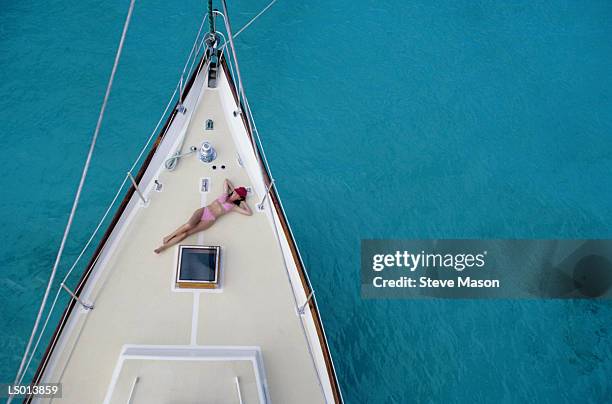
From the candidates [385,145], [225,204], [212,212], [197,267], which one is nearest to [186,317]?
[197,267]

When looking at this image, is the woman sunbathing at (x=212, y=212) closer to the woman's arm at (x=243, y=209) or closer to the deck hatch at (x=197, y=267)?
the woman's arm at (x=243, y=209)

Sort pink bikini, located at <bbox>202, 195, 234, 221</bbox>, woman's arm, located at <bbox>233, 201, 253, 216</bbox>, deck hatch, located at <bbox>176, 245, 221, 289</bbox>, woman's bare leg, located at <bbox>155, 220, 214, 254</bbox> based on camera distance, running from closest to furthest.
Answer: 1. deck hatch, located at <bbox>176, 245, 221, 289</bbox>
2. woman's bare leg, located at <bbox>155, 220, 214, 254</bbox>
3. pink bikini, located at <bbox>202, 195, 234, 221</bbox>
4. woman's arm, located at <bbox>233, 201, 253, 216</bbox>

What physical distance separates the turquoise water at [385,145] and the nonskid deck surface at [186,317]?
5.63ft

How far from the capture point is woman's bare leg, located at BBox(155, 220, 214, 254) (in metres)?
4.28

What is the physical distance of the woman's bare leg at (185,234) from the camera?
4.28 metres

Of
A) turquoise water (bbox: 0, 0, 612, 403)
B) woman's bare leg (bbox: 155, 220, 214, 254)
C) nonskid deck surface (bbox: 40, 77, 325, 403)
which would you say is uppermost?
turquoise water (bbox: 0, 0, 612, 403)

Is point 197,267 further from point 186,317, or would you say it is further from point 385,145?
point 385,145

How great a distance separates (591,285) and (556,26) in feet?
15.1

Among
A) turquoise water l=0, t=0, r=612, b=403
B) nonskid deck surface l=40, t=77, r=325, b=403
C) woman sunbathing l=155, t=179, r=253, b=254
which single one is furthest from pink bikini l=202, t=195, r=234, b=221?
turquoise water l=0, t=0, r=612, b=403

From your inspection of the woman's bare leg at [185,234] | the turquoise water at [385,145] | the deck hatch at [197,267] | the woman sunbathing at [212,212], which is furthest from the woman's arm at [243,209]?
the turquoise water at [385,145]

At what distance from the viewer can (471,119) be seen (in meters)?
7.25

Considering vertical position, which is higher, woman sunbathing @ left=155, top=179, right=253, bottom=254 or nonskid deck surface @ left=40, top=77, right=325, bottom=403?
woman sunbathing @ left=155, top=179, right=253, bottom=254

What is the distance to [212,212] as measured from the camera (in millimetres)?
4426

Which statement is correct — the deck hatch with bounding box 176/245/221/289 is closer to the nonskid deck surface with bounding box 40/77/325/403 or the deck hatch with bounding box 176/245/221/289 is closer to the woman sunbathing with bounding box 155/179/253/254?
the nonskid deck surface with bounding box 40/77/325/403
